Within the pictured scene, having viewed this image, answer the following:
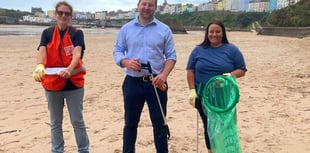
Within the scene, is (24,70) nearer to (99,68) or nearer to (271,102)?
(99,68)

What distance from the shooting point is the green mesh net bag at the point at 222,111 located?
326 centimetres

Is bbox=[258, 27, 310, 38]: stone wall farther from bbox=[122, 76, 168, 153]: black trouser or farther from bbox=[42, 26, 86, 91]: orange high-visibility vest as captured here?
bbox=[42, 26, 86, 91]: orange high-visibility vest

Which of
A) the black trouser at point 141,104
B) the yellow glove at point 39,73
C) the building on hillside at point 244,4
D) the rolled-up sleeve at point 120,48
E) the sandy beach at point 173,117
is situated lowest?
the sandy beach at point 173,117

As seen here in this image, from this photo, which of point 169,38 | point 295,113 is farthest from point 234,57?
point 295,113

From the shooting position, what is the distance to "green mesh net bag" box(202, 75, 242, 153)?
3.26 metres

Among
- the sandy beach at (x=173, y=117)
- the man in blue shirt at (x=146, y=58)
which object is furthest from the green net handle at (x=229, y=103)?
the sandy beach at (x=173, y=117)

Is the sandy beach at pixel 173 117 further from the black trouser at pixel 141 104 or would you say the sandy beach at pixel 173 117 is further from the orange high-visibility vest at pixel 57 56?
the orange high-visibility vest at pixel 57 56

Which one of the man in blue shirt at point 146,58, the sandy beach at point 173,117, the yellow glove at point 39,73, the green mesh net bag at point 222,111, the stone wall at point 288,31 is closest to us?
the green mesh net bag at point 222,111

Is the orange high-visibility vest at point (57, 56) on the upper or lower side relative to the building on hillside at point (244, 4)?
lower

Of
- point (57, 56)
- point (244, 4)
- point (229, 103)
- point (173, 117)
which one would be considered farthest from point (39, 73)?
point (244, 4)

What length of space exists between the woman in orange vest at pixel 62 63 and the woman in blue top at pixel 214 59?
3.90 ft

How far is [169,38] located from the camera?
3.89 meters

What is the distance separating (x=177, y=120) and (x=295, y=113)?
210 centimetres

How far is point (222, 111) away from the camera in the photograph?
3.29 m
